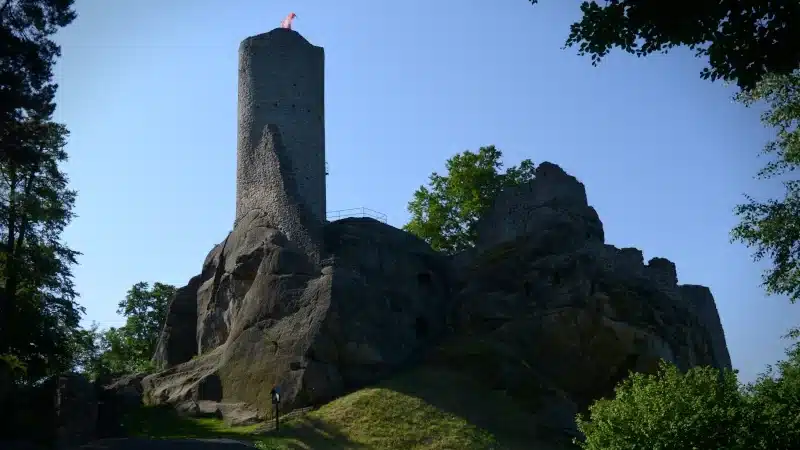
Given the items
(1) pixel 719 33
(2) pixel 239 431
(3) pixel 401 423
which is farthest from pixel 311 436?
(1) pixel 719 33

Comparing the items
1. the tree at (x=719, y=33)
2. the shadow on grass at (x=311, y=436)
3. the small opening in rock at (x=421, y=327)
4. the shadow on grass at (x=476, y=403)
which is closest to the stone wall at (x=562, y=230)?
the small opening in rock at (x=421, y=327)

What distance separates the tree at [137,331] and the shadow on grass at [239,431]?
1669 centimetres

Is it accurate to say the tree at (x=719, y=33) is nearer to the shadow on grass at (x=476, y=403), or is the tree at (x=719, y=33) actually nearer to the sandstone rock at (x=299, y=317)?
the shadow on grass at (x=476, y=403)

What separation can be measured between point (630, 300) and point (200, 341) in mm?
19329

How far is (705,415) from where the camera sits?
64.7ft

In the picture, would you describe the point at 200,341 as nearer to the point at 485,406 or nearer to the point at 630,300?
the point at 485,406

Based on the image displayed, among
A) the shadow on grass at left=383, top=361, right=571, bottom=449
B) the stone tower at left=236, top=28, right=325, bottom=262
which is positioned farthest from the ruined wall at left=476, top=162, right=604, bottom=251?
the shadow on grass at left=383, top=361, right=571, bottom=449

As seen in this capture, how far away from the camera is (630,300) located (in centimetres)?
3631

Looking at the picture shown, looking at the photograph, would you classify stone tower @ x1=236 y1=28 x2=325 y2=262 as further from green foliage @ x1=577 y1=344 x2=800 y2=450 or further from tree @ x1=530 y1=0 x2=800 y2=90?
tree @ x1=530 y1=0 x2=800 y2=90

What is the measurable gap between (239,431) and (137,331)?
23.1m

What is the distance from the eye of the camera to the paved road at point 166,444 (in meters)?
24.4

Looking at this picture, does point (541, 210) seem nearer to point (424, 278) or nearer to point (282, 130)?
point (424, 278)

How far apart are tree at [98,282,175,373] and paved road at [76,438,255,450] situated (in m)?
24.2

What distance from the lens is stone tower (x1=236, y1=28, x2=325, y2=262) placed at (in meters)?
38.4
